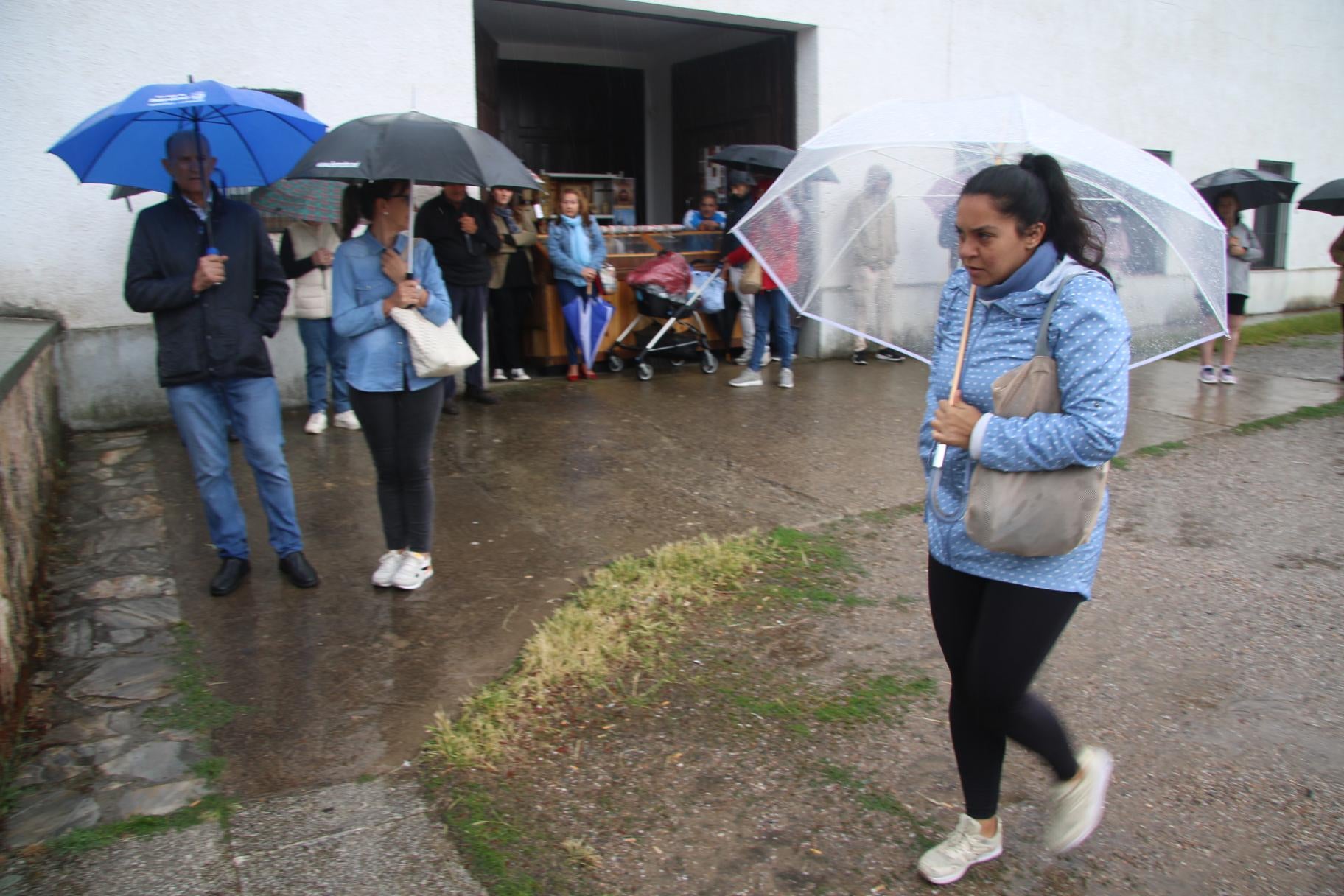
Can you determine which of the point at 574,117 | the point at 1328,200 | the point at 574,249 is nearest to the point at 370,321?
the point at 574,249

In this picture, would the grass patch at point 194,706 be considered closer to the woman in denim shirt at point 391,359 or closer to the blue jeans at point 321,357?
the woman in denim shirt at point 391,359

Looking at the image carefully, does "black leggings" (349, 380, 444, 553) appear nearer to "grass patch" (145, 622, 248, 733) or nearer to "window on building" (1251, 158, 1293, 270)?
"grass patch" (145, 622, 248, 733)

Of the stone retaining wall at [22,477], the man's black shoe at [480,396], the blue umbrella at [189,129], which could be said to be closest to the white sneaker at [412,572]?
the stone retaining wall at [22,477]

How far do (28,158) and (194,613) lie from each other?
160 inches

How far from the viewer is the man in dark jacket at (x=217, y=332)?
426 cm

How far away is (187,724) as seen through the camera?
11.2ft

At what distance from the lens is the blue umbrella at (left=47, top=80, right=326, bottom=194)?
13.6ft

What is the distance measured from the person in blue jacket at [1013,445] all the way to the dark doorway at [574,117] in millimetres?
10277

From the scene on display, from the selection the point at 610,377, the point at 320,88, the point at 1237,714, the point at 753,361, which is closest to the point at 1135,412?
the point at 753,361

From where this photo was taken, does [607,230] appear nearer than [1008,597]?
No

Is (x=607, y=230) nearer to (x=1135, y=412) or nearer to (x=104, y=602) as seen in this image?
(x=1135, y=412)

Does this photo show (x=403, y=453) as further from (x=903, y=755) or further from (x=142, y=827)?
(x=903, y=755)

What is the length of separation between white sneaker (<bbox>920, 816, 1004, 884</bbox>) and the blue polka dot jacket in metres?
0.77

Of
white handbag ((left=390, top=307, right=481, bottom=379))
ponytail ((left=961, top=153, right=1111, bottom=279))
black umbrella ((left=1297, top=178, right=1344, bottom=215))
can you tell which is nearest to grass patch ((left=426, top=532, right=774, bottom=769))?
white handbag ((left=390, top=307, right=481, bottom=379))
